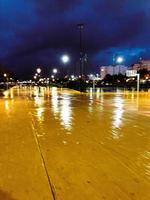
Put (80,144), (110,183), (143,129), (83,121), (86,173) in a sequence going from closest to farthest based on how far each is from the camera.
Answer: (110,183)
(86,173)
(80,144)
(143,129)
(83,121)

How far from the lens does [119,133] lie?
9.72m

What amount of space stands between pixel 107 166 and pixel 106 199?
1.60 m

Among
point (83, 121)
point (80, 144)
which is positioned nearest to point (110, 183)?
point (80, 144)

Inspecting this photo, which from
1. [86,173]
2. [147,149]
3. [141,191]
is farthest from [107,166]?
[147,149]

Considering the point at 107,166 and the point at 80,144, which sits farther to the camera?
the point at 80,144

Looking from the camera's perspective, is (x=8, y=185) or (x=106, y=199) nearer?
(x=106, y=199)

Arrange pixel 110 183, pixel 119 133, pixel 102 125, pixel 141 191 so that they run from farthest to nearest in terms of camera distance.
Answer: pixel 102 125 → pixel 119 133 → pixel 110 183 → pixel 141 191

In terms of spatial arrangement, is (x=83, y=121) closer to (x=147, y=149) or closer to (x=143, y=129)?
(x=143, y=129)

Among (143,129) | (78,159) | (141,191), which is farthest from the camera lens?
(143,129)

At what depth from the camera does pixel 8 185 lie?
518cm

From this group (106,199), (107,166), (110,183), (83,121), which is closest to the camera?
(106,199)

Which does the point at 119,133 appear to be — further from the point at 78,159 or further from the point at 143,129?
the point at 78,159

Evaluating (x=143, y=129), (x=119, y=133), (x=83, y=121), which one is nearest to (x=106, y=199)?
(x=119, y=133)

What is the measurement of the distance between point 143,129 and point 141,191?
5.72 metres
